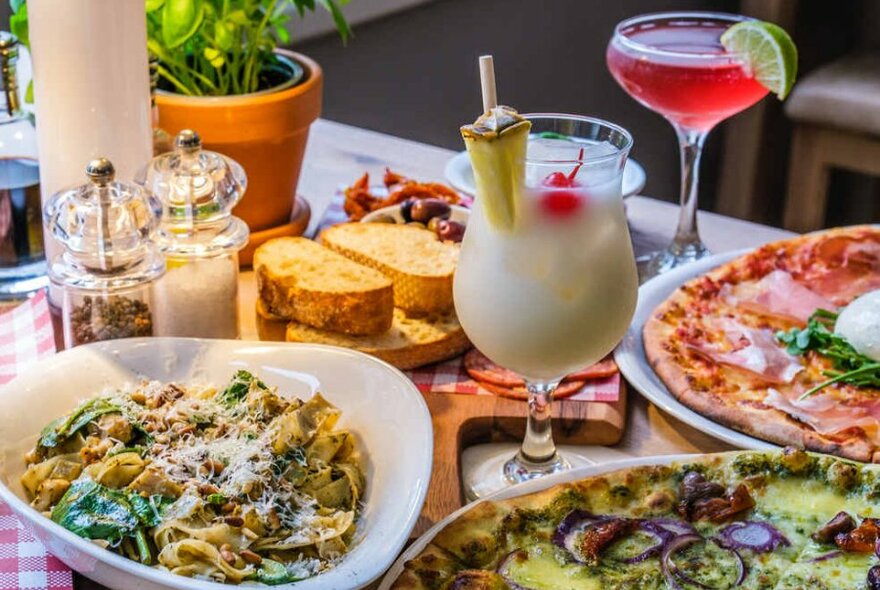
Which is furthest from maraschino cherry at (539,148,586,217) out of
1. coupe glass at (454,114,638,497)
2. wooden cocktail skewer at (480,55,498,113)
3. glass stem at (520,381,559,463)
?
glass stem at (520,381,559,463)

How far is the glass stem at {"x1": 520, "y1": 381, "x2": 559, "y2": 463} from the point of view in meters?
1.60

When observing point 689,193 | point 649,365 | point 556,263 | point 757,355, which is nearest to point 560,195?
point 556,263

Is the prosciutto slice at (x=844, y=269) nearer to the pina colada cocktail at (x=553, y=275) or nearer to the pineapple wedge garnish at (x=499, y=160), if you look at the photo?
the pina colada cocktail at (x=553, y=275)

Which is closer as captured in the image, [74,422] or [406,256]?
[74,422]

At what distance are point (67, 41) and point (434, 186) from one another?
2.67ft

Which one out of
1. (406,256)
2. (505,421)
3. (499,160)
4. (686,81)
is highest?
(499,160)

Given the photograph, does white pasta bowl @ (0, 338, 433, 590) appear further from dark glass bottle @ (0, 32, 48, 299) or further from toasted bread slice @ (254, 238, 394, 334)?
dark glass bottle @ (0, 32, 48, 299)

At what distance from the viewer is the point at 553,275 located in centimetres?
147

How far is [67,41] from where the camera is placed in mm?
1899

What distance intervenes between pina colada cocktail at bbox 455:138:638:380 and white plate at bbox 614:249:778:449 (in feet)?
0.88

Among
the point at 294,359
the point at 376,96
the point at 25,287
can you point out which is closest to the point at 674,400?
the point at 294,359

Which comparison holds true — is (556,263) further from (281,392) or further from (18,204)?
(18,204)

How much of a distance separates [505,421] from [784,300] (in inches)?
25.1

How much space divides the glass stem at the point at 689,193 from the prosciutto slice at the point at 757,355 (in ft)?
1.06
